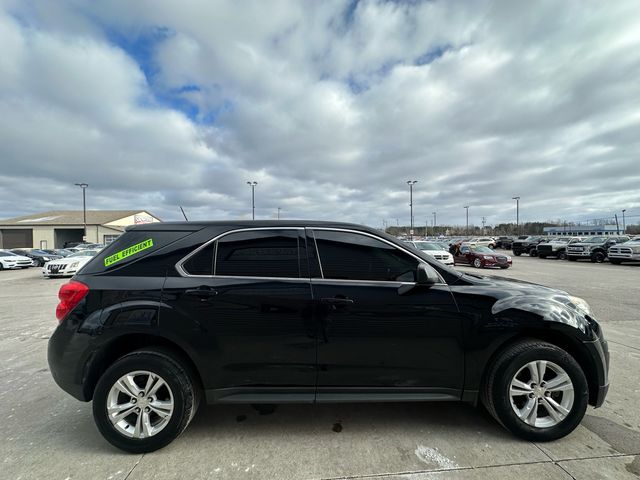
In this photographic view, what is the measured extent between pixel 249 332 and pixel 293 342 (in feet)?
1.21

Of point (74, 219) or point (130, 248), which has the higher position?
point (74, 219)

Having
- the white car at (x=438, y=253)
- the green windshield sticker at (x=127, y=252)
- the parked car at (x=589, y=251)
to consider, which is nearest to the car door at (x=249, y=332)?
the green windshield sticker at (x=127, y=252)

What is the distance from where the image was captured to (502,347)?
270 cm

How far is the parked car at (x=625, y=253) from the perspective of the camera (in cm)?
1941

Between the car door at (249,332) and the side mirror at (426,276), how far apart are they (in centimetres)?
92

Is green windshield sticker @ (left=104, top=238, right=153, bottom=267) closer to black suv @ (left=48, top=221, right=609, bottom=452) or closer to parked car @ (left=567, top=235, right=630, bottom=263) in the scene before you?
black suv @ (left=48, top=221, right=609, bottom=452)

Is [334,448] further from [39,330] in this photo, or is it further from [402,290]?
[39,330]

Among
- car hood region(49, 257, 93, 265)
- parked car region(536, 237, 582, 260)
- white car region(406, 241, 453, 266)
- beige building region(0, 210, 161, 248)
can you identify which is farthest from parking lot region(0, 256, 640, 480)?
beige building region(0, 210, 161, 248)

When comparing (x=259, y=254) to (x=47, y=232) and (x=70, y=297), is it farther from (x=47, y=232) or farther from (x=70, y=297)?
(x=47, y=232)

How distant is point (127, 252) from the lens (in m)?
2.74

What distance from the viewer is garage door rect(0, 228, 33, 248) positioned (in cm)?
4900

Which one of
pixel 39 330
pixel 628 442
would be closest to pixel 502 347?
pixel 628 442

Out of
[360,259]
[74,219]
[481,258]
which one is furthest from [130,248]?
[74,219]

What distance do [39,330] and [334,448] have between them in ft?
20.9
